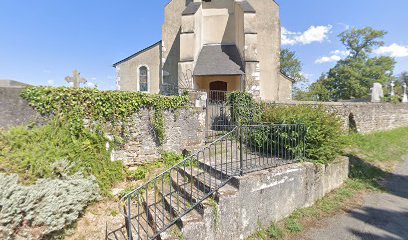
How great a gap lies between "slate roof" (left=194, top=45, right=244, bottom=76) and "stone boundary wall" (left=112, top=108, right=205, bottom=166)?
6.96 metres

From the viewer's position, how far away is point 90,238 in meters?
4.02

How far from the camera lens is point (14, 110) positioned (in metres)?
4.80

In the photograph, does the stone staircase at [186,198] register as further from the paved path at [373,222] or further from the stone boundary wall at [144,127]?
the paved path at [373,222]

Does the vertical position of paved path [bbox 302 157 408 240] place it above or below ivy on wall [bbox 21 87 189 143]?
below

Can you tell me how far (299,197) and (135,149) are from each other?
4633mm

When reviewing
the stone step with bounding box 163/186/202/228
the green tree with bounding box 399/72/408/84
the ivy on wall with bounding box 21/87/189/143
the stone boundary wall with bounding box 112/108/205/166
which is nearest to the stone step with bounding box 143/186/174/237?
the stone step with bounding box 163/186/202/228

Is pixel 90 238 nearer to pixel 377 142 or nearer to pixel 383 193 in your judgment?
pixel 383 193

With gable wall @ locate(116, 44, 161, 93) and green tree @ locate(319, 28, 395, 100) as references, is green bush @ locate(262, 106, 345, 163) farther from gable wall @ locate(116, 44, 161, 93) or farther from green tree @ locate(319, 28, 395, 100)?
green tree @ locate(319, 28, 395, 100)

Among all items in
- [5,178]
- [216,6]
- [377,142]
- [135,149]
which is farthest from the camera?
[216,6]

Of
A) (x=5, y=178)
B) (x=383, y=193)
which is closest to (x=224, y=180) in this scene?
(x=5, y=178)

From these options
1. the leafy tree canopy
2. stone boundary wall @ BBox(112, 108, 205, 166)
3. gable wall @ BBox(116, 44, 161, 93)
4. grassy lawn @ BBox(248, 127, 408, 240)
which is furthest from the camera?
the leafy tree canopy

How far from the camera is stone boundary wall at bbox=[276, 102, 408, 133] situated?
11.0 metres

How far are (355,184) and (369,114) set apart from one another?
893 cm

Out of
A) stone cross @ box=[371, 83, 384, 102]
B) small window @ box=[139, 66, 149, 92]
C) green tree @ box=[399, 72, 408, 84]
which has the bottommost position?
stone cross @ box=[371, 83, 384, 102]
